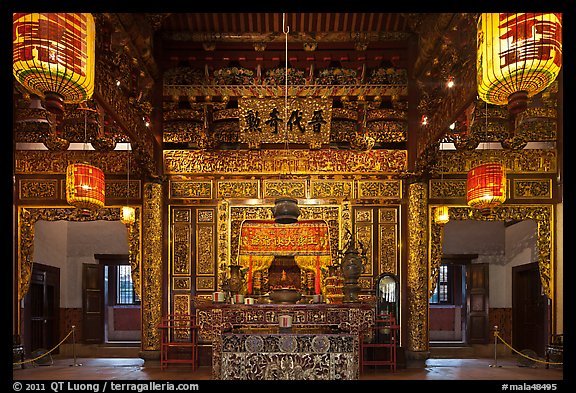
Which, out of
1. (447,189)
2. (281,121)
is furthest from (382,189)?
(281,121)

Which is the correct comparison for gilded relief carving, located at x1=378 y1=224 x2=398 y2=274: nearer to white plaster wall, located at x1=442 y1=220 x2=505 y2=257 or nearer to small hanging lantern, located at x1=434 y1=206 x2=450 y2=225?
small hanging lantern, located at x1=434 y1=206 x2=450 y2=225

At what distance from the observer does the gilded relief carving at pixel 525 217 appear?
7.65 metres

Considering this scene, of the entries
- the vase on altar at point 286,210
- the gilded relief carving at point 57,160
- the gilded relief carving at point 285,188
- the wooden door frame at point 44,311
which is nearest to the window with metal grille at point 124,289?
the wooden door frame at point 44,311

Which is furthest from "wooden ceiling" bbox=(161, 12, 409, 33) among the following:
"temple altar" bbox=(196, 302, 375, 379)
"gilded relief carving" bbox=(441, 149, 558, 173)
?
"temple altar" bbox=(196, 302, 375, 379)

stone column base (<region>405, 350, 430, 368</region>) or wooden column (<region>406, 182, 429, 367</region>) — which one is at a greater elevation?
wooden column (<region>406, 182, 429, 367</region>)

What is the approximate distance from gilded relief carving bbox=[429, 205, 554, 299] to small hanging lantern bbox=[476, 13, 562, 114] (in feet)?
13.9

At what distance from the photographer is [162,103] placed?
24.7 feet

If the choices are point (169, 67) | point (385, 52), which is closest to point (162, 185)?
point (169, 67)

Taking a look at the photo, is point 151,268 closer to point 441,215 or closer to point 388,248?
point 388,248

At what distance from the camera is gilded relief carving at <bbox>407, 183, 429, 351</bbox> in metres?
7.29

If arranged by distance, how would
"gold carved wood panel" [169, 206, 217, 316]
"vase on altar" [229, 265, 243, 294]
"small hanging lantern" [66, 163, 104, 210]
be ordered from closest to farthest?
"small hanging lantern" [66, 163, 104, 210], "vase on altar" [229, 265, 243, 294], "gold carved wood panel" [169, 206, 217, 316]

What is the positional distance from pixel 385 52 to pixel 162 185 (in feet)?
10.6

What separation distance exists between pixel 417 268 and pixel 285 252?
1.63 m

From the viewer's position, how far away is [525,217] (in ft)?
25.5
